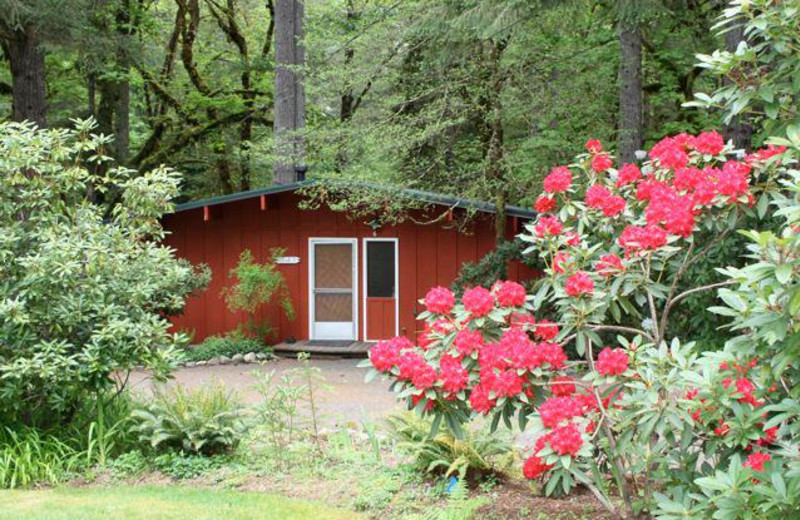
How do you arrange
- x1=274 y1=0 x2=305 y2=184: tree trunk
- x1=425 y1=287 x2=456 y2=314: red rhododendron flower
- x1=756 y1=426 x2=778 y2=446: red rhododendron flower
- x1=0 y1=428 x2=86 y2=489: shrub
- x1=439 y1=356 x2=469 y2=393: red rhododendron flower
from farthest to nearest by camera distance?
1. x1=274 y1=0 x2=305 y2=184: tree trunk
2. x1=0 y1=428 x2=86 y2=489: shrub
3. x1=425 y1=287 x2=456 y2=314: red rhododendron flower
4. x1=439 y1=356 x2=469 y2=393: red rhododendron flower
5. x1=756 y1=426 x2=778 y2=446: red rhododendron flower

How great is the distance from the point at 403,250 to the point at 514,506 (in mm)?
9591

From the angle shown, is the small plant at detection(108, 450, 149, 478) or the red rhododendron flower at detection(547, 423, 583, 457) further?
the small plant at detection(108, 450, 149, 478)

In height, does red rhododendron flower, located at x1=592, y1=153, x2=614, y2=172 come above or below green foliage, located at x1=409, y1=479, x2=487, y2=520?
above

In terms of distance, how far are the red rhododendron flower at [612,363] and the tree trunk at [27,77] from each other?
500 inches

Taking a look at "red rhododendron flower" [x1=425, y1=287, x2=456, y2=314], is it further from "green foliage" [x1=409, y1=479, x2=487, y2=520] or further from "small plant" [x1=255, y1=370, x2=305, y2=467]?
"small plant" [x1=255, y1=370, x2=305, y2=467]

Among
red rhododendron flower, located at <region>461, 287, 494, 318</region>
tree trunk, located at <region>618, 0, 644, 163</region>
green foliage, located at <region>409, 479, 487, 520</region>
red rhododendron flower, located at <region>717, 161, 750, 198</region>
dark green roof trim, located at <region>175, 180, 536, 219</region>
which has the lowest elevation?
green foliage, located at <region>409, 479, 487, 520</region>

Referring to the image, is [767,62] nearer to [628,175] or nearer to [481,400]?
[628,175]

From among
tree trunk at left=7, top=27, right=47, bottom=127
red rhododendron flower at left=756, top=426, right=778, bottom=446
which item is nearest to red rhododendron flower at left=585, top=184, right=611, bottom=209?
red rhododendron flower at left=756, top=426, right=778, bottom=446

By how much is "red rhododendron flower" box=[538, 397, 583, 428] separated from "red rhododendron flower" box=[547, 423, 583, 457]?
5 cm

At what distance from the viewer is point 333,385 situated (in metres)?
10.9

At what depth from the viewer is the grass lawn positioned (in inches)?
181

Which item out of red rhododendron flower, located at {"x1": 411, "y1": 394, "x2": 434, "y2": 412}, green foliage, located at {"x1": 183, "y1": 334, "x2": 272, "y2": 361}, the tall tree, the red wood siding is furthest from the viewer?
the red wood siding

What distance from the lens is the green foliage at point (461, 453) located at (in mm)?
5094

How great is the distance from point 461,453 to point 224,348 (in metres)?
8.92
